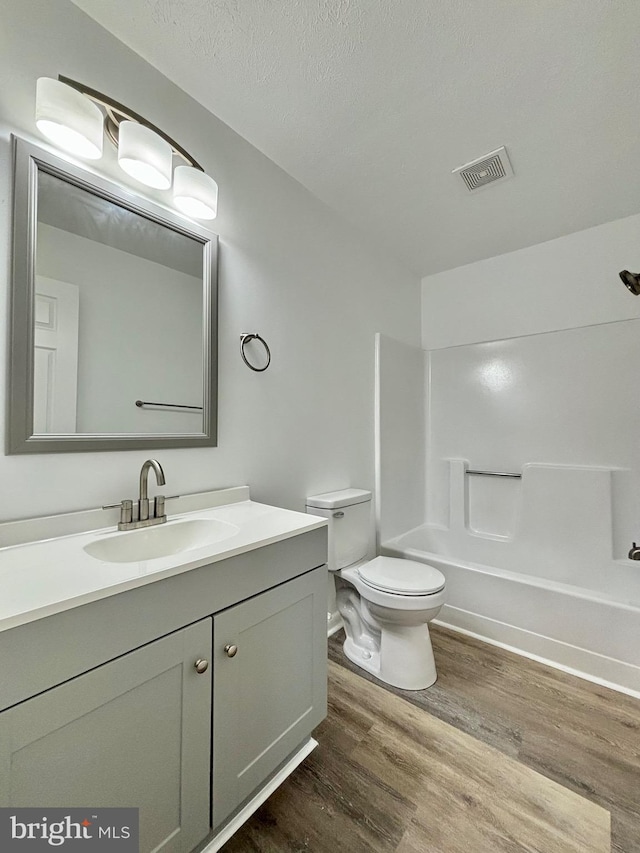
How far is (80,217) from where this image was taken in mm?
1110

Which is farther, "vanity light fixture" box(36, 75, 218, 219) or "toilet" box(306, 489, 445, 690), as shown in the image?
"toilet" box(306, 489, 445, 690)

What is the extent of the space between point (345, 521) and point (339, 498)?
13cm

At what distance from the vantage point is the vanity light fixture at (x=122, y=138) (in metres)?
0.98

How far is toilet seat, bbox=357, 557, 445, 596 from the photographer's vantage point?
158 cm

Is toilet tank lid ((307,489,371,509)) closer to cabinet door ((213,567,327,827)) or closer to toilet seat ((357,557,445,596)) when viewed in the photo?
toilet seat ((357,557,445,596))

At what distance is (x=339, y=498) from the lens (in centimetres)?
186

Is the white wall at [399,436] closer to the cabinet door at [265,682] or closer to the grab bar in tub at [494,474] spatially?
the grab bar in tub at [494,474]

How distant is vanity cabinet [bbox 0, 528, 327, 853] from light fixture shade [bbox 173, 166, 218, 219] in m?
1.21

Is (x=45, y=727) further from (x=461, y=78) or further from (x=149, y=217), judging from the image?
(x=461, y=78)

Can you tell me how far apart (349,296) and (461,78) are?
1036mm

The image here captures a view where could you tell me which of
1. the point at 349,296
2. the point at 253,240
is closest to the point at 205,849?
the point at 253,240

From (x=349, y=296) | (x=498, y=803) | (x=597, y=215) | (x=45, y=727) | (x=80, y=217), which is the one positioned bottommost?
(x=498, y=803)

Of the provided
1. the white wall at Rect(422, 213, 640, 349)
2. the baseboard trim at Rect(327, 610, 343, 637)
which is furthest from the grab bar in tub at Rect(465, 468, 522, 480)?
the baseboard trim at Rect(327, 610, 343, 637)

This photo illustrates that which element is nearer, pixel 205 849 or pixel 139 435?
pixel 205 849
